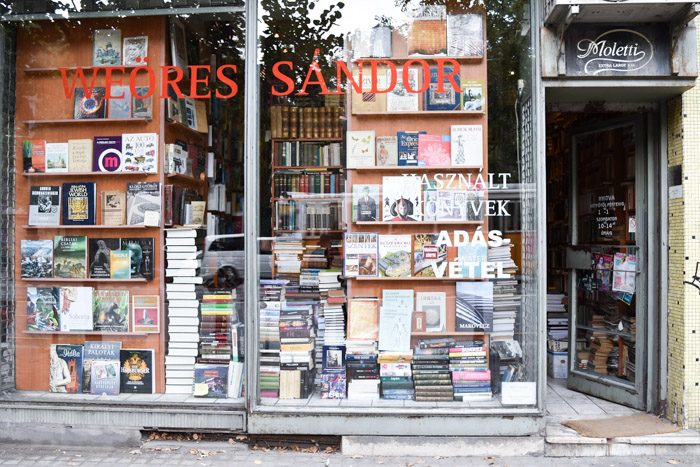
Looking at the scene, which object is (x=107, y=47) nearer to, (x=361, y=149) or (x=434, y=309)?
(x=361, y=149)

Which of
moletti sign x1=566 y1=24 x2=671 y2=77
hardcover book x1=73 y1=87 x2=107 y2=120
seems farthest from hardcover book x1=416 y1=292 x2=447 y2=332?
hardcover book x1=73 y1=87 x2=107 y2=120

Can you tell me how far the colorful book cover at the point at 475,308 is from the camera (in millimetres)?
5078

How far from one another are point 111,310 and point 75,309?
1.07 ft

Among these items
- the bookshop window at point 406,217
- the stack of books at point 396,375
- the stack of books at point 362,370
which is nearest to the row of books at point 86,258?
the bookshop window at point 406,217

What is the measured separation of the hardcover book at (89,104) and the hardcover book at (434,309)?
3.25 metres

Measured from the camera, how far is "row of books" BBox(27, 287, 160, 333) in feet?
17.4

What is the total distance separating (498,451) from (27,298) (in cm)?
422

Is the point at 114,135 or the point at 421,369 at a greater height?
the point at 114,135

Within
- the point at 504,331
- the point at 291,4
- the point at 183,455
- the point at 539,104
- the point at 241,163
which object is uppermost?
the point at 291,4

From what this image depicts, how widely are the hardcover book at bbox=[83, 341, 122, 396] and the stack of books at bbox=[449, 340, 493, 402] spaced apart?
289 centimetres

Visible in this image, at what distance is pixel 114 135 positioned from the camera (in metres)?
5.35

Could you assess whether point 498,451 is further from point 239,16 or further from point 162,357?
point 239,16

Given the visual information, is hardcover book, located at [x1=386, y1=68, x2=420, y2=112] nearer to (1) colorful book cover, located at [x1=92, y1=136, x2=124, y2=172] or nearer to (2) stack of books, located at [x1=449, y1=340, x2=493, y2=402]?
(2) stack of books, located at [x1=449, y1=340, x2=493, y2=402]

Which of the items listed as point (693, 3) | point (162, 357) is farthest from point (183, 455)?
point (693, 3)
